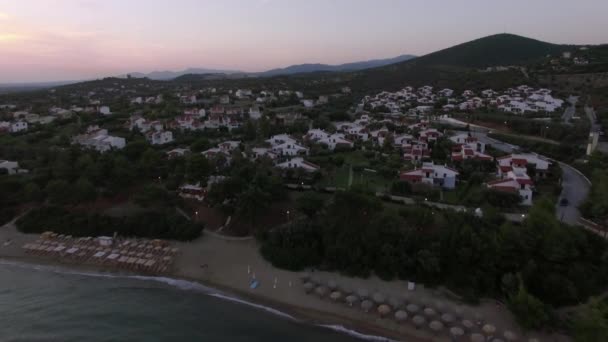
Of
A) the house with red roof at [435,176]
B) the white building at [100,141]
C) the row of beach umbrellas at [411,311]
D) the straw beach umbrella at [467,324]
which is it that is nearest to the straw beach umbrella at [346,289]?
the row of beach umbrellas at [411,311]

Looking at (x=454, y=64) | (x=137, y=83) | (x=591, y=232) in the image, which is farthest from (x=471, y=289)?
(x=137, y=83)

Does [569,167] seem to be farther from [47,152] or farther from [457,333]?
[47,152]

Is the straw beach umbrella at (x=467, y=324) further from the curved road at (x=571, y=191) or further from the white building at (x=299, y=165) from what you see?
the white building at (x=299, y=165)

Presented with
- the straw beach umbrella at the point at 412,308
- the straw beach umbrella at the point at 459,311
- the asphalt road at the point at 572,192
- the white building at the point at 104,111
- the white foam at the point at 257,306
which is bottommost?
the white foam at the point at 257,306

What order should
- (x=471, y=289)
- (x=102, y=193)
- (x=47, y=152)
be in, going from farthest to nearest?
(x=47, y=152), (x=102, y=193), (x=471, y=289)

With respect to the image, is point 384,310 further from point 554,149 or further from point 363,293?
point 554,149

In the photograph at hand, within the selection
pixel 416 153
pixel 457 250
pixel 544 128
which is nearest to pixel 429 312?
pixel 457 250
